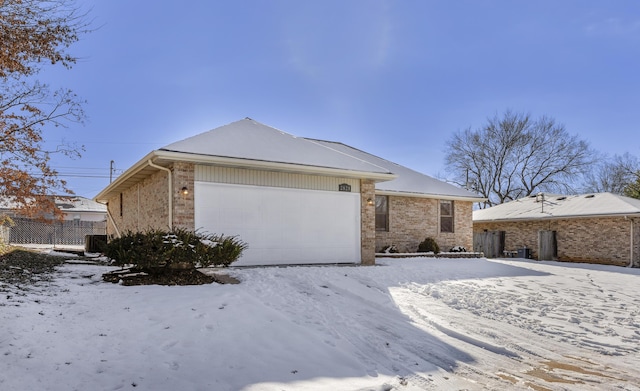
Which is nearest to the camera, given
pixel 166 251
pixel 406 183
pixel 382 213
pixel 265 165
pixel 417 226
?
pixel 166 251

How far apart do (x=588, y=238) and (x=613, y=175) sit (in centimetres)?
2160

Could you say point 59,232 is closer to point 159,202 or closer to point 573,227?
point 159,202

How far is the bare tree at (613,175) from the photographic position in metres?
35.8

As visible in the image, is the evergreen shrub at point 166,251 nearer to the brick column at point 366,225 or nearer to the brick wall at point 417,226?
the brick column at point 366,225

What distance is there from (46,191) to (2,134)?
189cm

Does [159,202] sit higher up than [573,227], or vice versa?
[159,202]

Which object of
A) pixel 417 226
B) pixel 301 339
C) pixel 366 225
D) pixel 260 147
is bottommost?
pixel 301 339

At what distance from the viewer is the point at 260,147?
1213 cm

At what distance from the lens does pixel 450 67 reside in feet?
52.2

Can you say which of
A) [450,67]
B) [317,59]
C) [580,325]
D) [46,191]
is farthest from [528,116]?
[46,191]

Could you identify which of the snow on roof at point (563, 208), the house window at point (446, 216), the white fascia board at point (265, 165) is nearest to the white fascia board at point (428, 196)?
the house window at point (446, 216)

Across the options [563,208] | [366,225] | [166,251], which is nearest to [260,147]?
[366,225]

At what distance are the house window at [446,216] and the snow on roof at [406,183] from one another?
544 mm

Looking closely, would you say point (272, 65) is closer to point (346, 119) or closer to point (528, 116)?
point (346, 119)
